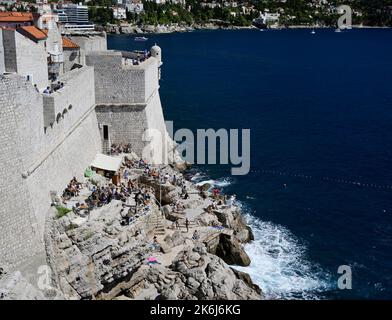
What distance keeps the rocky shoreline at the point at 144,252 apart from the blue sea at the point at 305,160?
2.31 m

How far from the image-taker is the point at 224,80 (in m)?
84.1

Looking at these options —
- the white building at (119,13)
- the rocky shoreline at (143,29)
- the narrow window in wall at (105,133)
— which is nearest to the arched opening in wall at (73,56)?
the narrow window in wall at (105,133)

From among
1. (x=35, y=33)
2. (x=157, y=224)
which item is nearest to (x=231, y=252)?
(x=157, y=224)

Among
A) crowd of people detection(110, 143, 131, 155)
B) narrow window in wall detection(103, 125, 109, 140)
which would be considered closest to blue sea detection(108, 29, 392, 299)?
crowd of people detection(110, 143, 131, 155)

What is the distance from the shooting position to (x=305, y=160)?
150 ft

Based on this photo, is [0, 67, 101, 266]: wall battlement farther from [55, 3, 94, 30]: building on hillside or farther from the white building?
the white building

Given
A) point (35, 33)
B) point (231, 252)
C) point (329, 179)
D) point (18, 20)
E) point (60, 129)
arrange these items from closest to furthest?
point (60, 129), point (231, 252), point (35, 33), point (18, 20), point (329, 179)

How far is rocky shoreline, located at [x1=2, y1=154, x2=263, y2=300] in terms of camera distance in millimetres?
22688

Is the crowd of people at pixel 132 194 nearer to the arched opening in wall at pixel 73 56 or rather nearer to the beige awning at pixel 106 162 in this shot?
the beige awning at pixel 106 162

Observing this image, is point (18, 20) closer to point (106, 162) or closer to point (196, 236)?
point (106, 162)

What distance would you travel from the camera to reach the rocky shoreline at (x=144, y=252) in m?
22.7

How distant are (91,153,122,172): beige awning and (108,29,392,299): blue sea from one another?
8.18m

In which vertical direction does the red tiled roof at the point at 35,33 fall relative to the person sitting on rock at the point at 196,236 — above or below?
above

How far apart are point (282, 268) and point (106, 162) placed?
35.6 ft
